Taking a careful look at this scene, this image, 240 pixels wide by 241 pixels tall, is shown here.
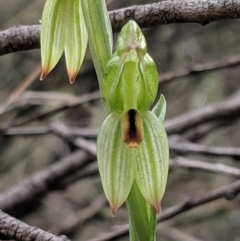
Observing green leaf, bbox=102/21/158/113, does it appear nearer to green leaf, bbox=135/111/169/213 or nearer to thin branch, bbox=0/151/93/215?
green leaf, bbox=135/111/169/213

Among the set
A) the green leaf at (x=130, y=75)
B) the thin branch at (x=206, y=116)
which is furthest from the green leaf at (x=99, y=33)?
the thin branch at (x=206, y=116)

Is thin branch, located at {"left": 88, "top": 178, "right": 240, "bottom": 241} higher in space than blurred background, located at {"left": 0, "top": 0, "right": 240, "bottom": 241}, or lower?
higher

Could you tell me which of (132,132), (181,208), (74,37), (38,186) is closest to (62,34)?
(74,37)

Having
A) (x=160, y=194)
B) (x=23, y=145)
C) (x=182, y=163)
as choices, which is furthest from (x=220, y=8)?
(x=23, y=145)

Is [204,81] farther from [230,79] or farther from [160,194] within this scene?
[160,194]

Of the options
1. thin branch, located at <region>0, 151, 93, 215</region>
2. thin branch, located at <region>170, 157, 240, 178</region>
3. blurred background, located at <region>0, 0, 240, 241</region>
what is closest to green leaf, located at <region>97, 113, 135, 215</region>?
thin branch, located at <region>170, 157, 240, 178</region>

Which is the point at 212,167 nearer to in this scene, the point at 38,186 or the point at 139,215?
the point at 38,186

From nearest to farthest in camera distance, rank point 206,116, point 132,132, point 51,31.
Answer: point 132,132, point 51,31, point 206,116
